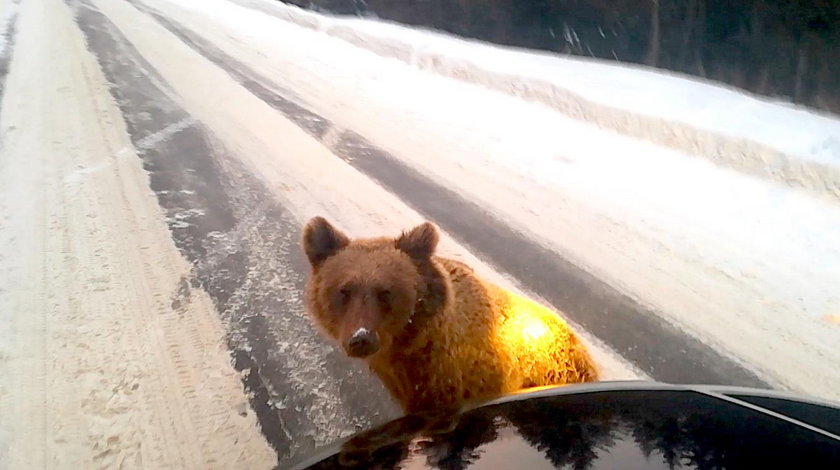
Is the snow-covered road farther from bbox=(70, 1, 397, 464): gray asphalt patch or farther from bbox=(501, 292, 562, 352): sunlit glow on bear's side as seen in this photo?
bbox=(501, 292, 562, 352): sunlit glow on bear's side

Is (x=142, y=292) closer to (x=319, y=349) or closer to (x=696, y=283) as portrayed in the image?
(x=319, y=349)

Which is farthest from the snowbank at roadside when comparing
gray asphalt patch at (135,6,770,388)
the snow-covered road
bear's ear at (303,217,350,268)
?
bear's ear at (303,217,350,268)

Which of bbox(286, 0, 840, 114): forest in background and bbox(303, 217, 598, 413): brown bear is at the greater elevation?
bbox(286, 0, 840, 114): forest in background

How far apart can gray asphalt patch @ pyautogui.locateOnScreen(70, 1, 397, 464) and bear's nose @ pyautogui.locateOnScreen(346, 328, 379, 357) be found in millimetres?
372

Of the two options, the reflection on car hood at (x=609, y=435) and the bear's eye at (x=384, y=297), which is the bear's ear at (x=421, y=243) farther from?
the reflection on car hood at (x=609, y=435)

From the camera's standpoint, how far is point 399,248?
1203mm

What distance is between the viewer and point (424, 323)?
1.17 metres

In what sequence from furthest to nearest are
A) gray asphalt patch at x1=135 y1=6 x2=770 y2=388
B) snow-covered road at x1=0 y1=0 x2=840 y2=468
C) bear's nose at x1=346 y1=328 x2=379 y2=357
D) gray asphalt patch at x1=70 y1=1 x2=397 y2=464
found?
1. gray asphalt patch at x1=135 y1=6 x2=770 y2=388
2. gray asphalt patch at x1=70 y1=1 x2=397 y2=464
3. snow-covered road at x1=0 y1=0 x2=840 y2=468
4. bear's nose at x1=346 y1=328 x2=379 y2=357

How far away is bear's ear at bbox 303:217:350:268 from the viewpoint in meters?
1.19

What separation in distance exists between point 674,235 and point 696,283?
184mm

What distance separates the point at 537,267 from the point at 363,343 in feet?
2.79

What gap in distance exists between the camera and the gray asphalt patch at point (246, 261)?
1.36 metres

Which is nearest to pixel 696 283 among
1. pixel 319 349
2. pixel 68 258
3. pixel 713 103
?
pixel 713 103

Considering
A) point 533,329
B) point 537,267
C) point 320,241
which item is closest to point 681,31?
point 537,267
